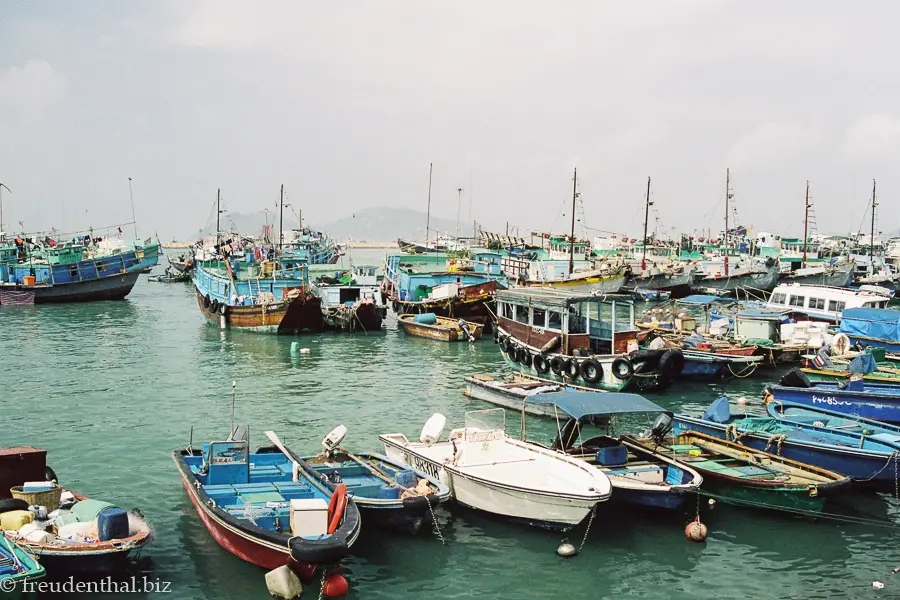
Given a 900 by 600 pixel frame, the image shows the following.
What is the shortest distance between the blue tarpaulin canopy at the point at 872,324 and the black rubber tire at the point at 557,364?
13.6 meters

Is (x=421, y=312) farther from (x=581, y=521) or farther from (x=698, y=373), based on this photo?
(x=581, y=521)

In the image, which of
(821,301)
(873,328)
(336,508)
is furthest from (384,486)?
(821,301)

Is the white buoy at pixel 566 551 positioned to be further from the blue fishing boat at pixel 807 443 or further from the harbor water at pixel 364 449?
the blue fishing boat at pixel 807 443

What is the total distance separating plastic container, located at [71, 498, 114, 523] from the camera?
12453 millimetres

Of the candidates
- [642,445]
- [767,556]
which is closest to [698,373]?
[642,445]

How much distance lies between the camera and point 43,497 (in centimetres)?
1313

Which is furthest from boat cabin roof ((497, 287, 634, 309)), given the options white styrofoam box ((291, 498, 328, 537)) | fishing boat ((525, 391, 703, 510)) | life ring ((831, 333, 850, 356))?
white styrofoam box ((291, 498, 328, 537))

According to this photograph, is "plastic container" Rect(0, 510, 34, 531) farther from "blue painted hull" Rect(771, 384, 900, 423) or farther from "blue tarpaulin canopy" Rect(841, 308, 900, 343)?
"blue tarpaulin canopy" Rect(841, 308, 900, 343)

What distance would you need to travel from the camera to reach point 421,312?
4766 cm

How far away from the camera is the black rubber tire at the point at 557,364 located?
27.2 m

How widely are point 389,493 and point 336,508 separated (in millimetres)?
2350

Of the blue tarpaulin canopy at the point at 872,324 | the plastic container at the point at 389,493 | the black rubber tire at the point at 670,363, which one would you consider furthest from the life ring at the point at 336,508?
the blue tarpaulin canopy at the point at 872,324

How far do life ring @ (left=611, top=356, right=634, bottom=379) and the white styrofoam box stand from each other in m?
15.7

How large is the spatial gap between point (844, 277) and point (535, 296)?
53265 millimetres
